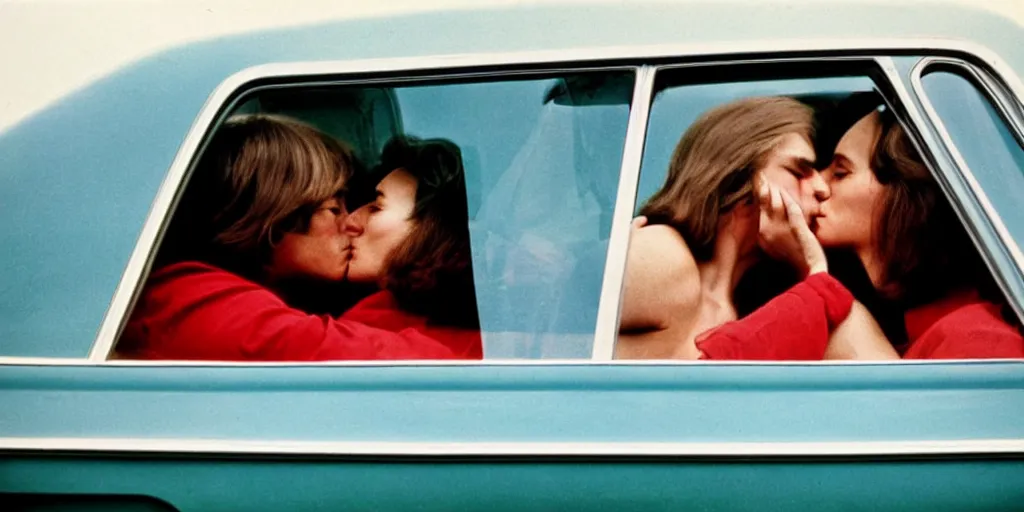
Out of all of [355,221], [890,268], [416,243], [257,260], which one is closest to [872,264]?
[890,268]

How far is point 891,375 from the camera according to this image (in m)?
2.10

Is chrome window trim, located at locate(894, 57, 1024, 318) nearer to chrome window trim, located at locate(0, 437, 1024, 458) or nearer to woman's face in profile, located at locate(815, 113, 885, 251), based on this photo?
woman's face in profile, located at locate(815, 113, 885, 251)

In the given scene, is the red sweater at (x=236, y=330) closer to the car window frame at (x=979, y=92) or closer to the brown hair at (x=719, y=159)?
the brown hair at (x=719, y=159)

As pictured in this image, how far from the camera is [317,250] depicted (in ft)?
7.48

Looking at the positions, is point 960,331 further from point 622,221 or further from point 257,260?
point 257,260

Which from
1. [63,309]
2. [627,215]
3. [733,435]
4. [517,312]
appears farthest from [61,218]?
[733,435]

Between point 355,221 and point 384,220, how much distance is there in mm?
59

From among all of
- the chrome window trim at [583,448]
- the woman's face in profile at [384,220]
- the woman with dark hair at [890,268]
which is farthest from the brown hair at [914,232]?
the woman's face in profile at [384,220]

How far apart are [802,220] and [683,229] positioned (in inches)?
9.3

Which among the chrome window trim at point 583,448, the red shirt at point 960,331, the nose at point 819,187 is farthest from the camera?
the nose at point 819,187

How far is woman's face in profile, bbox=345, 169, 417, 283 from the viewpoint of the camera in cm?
227

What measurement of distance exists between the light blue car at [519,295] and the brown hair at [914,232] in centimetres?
3

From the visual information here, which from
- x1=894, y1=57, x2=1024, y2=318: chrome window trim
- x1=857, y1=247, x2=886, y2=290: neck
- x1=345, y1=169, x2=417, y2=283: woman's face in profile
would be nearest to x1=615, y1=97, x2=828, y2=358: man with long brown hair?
x1=857, y1=247, x2=886, y2=290: neck

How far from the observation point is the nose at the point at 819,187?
225 cm
